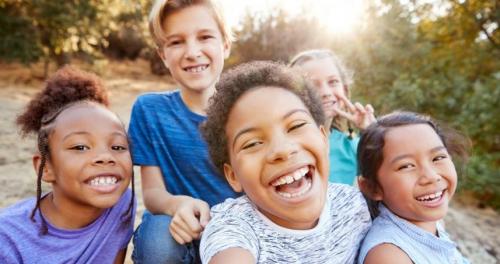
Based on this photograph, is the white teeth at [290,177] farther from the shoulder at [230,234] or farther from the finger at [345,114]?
the finger at [345,114]

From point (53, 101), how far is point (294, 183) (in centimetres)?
114

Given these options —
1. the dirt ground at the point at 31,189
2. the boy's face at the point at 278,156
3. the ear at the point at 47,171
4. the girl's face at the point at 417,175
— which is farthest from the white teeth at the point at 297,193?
the dirt ground at the point at 31,189

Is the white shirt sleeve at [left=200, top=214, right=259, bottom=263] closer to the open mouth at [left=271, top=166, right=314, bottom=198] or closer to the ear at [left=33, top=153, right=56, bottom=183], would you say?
the open mouth at [left=271, top=166, right=314, bottom=198]

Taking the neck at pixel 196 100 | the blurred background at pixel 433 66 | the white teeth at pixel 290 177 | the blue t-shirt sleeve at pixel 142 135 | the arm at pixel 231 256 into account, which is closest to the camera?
the arm at pixel 231 256

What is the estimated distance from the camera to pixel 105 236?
201cm

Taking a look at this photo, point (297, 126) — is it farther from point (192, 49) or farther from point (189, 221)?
point (192, 49)

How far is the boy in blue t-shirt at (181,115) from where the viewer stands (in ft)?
7.04

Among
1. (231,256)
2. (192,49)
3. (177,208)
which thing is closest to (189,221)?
(177,208)

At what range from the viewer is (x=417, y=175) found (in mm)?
1855

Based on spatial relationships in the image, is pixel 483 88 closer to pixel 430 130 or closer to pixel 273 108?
pixel 430 130

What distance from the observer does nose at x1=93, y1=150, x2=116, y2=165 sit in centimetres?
186

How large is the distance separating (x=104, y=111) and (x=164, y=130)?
0.94ft

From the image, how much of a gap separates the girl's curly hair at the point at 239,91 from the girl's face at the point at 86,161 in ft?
1.30

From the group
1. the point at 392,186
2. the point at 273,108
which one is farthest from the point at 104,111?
the point at 392,186
